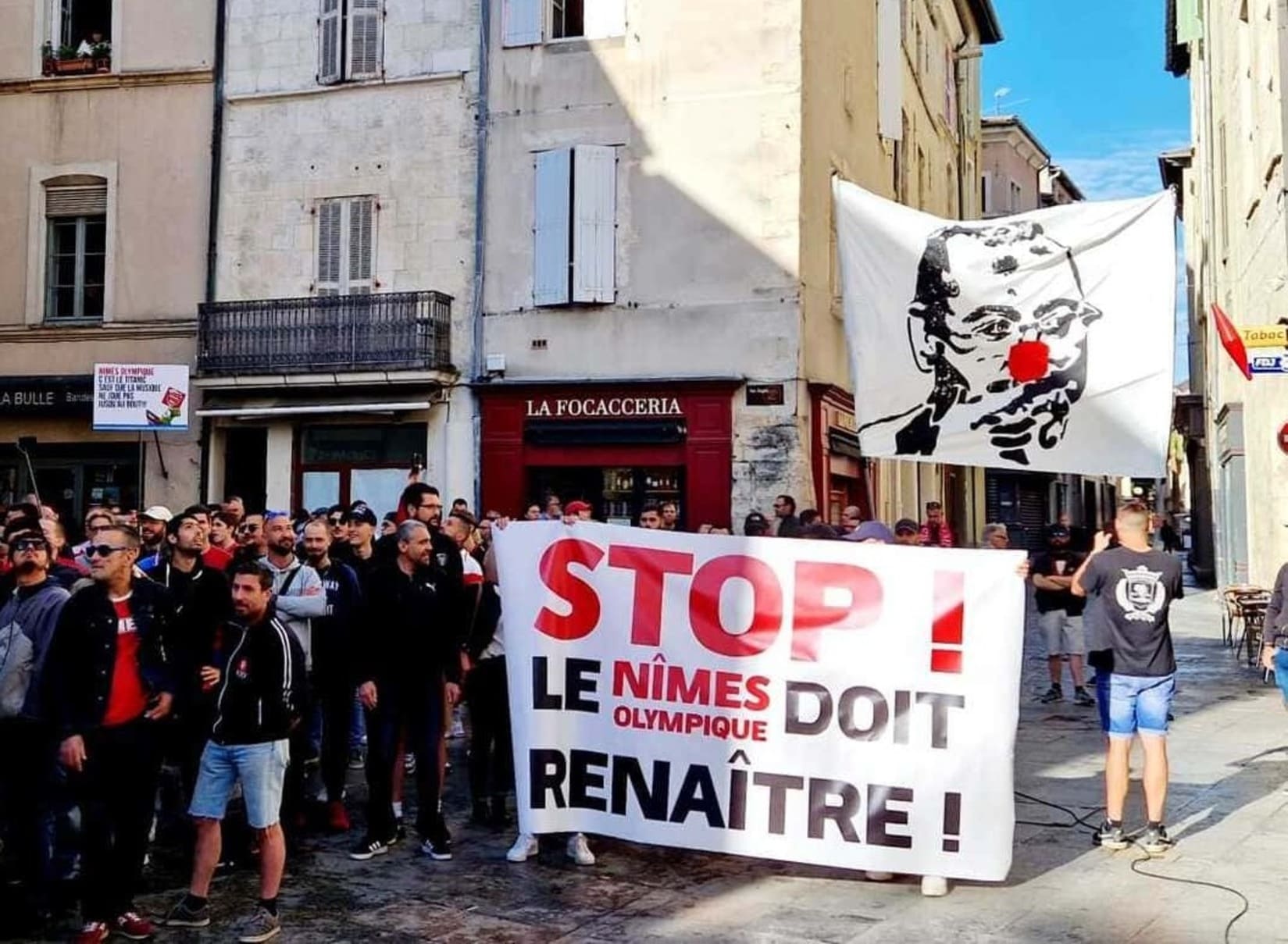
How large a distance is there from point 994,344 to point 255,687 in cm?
458

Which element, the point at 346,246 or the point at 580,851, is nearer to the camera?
the point at 580,851

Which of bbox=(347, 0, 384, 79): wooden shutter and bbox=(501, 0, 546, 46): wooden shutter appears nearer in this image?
bbox=(501, 0, 546, 46): wooden shutter

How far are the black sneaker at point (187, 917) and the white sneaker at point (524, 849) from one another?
5.43ft

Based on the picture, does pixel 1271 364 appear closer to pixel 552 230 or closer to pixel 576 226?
pixel 576 226

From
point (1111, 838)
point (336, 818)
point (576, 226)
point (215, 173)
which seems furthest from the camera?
point (215, 173)

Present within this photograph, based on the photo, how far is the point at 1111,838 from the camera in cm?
726

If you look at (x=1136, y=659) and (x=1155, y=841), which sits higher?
(x=1136, y=659)

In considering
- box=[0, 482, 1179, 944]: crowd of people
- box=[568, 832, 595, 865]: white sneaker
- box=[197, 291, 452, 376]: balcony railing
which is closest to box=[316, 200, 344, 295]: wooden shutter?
box=[197, 291, 452, 376]: balcony railing

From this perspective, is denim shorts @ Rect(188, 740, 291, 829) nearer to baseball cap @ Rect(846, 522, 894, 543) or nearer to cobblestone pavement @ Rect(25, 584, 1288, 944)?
cobblestone pavement @ Rect(25, 584, 1288, 944)

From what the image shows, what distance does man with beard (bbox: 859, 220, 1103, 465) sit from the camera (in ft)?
24.8

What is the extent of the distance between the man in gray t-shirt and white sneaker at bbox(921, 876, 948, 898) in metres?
1.36

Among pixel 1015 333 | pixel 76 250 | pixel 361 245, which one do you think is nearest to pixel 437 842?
pixel 1015 333

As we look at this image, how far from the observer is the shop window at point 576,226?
18594 millimetres

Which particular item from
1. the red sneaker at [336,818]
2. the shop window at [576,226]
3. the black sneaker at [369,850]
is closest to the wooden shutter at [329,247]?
the shop window at [576,226]
